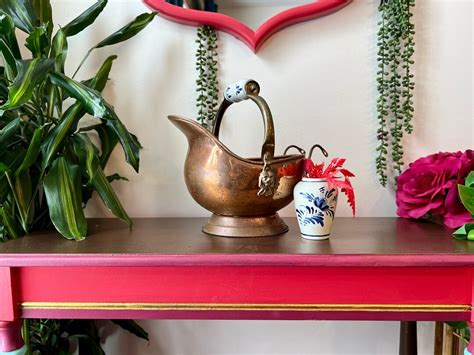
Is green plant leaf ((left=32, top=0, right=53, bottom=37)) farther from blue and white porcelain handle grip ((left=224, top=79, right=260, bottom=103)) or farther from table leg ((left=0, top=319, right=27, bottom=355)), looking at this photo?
table leg ((left=0, top=319, right=27, bottom=355))

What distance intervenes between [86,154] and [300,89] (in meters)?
0.59

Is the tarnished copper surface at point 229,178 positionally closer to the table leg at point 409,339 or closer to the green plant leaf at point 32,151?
the green plant leaf at point 32,151

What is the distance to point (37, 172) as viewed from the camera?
94cm

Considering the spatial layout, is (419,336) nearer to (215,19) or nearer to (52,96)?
(215,19)

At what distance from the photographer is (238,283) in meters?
0.69

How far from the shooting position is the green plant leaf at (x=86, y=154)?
0.80m

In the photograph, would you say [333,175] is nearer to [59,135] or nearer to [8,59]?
[59,135]

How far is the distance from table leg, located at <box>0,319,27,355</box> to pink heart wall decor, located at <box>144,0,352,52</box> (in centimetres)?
82

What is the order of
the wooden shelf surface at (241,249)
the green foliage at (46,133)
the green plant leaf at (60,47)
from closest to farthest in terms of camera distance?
the wooden shelf surface at (241,249)
the green foliage at (46,133)
the green plant leaf at (60,47)

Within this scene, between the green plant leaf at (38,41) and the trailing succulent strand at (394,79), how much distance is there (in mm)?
816

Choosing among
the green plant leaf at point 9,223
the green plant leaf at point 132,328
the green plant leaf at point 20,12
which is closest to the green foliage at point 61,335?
the green plant leaf at point 132,328

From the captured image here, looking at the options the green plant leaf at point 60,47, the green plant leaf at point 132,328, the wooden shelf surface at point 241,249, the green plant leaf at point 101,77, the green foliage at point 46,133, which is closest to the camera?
the wooden shelf surface at point 241,249

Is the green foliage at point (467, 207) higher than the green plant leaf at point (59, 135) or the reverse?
the reverse

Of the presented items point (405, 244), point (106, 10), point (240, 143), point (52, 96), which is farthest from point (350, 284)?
point (106, 10)
